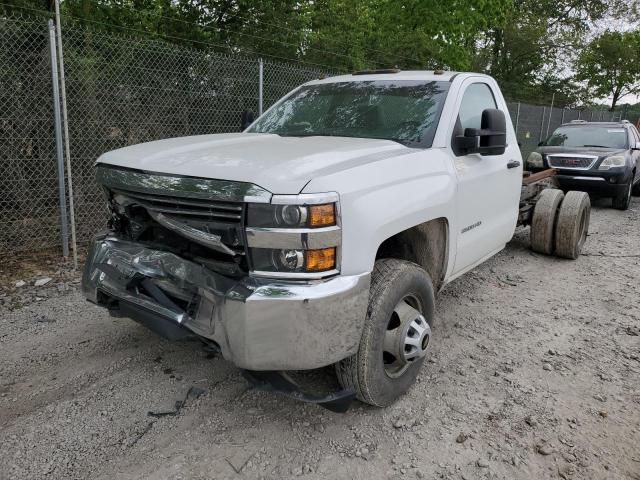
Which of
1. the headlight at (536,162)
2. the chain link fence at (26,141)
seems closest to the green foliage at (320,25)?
the chain link fence at (26,141)

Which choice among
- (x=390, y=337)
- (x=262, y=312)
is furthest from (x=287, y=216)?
(x=390, y=337)

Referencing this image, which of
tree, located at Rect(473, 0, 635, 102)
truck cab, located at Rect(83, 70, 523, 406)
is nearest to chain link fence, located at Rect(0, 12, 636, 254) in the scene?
truck cab, located at Rect(83, 70, 523, 406)

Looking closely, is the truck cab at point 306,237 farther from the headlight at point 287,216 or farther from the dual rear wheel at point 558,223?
the dual rear wheel at point 558,223

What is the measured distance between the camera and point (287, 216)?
2.42m

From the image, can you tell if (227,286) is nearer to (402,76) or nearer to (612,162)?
(402,76)

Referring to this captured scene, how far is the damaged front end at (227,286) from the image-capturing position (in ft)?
7.97

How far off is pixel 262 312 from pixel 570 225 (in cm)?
497

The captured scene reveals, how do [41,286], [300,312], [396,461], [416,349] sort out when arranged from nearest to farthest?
[300,312] → [396,461] → [416,349] → [41,286]

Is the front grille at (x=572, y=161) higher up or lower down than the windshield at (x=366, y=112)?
lower down

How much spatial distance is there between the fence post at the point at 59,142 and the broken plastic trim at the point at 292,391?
3.86 metres

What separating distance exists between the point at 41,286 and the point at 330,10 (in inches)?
380

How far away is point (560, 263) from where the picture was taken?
633cm

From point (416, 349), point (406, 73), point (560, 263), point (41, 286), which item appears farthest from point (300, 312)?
point (560, 263)

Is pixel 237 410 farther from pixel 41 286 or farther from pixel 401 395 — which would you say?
pixel 41 286
